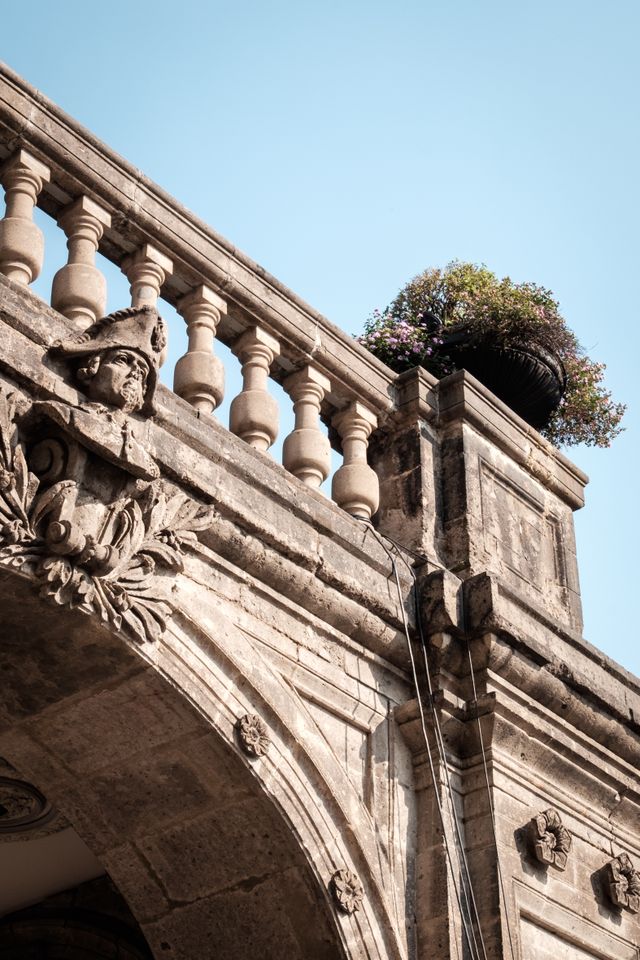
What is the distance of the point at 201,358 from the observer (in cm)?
599

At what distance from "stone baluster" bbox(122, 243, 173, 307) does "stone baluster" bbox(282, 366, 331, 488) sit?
829 mm

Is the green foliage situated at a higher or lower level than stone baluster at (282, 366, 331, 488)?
higher

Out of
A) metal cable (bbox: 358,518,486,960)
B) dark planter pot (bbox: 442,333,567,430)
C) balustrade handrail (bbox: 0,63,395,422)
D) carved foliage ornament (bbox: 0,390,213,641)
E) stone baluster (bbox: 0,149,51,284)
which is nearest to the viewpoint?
carved foliage ornament (bbox: 0,390,213,641)

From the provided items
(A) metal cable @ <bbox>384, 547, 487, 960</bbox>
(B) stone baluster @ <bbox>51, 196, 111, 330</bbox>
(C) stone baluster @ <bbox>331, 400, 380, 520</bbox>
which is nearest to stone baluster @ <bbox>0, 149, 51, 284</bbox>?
(B) stone baluster @ <bbox>51, 196, 111, 330</bbox>

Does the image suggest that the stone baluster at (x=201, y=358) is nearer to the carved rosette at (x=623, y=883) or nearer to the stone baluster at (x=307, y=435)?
the stone baluster at (x=307, y=435)

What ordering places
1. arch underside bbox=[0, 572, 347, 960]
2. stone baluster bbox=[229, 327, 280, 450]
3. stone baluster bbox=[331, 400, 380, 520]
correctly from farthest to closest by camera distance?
stone baluster bbox=[331, 400, 380, 520], stone baluster bbox=[229, 327, 280, 450], arch underside bbox=[0, 572, 347, 960]

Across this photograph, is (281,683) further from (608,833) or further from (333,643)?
(608,833)

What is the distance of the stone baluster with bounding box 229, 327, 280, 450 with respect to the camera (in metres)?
6.08

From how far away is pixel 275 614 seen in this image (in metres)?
5.67

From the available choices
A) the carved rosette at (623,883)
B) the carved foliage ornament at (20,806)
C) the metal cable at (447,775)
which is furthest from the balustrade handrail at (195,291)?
the carved foliage ornament at (20,806)

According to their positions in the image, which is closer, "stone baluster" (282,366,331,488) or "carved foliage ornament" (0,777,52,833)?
"stone baluster" (282,366,331,488)

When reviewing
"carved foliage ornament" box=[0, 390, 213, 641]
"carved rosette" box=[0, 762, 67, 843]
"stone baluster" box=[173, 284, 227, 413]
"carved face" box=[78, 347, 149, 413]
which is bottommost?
"carved foliage ornament" box=[0, 390, 213, 641]

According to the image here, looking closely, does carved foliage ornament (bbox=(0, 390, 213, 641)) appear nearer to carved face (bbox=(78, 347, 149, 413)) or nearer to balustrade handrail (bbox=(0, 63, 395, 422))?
carved face (bbox=(78, 347, 149, 413))

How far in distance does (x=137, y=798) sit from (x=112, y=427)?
1.49 meters
